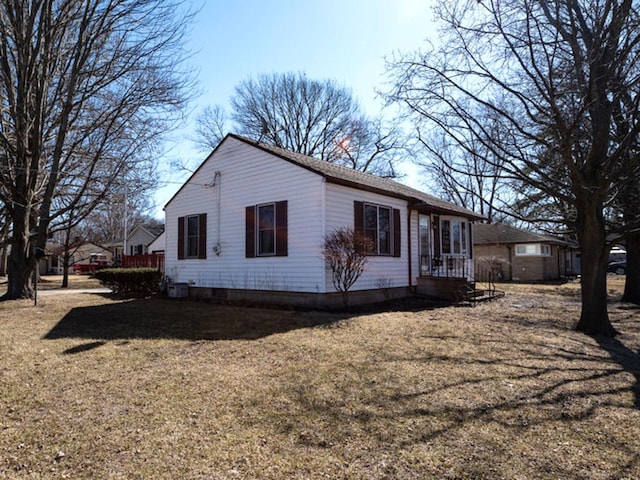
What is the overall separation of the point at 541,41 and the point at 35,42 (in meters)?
12.9

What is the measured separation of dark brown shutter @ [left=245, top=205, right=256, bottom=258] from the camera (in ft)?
39.9

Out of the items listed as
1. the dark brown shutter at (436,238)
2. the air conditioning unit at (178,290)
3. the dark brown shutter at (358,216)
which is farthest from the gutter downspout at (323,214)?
the air conditioning unit at (178,290)

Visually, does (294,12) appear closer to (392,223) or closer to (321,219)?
(321,219)

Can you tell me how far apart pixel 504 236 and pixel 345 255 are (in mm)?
20461

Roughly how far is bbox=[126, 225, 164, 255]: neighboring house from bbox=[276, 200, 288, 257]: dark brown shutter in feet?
87.8

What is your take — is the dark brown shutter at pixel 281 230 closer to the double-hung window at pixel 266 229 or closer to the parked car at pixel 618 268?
the double-hung window at pixel 266 229

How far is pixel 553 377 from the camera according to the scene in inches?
201

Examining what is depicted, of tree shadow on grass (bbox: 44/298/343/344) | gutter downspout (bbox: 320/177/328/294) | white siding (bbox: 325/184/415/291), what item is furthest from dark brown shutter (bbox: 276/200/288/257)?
tree shadow on grass (bbox: 44/298/343/344)

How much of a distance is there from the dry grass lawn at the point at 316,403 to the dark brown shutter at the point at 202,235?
6.10m

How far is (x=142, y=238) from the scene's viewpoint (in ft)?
121

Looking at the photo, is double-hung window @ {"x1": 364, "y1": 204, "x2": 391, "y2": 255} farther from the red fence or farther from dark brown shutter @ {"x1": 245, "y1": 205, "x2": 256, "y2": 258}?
the red fence

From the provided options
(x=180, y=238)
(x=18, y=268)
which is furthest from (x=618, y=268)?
(x=18, y=268)

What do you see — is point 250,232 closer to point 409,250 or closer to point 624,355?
point 409,250

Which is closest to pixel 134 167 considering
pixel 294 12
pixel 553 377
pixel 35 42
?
pixel 35 42
